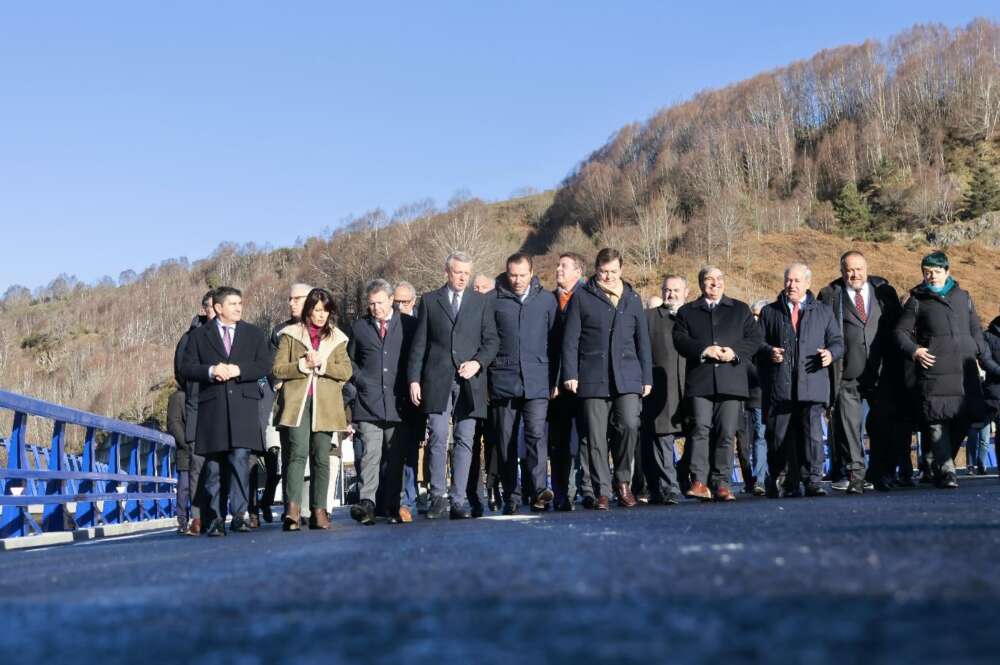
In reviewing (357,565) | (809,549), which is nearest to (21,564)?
(357,565)

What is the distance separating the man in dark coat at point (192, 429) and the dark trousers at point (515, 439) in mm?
2338

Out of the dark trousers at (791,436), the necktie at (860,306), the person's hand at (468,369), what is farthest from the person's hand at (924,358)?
the person's hand at (468,369)

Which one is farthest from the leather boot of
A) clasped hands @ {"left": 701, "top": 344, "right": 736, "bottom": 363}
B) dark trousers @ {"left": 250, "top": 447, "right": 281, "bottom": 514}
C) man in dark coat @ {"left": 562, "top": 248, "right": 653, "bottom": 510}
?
clasped hands @ {"left": 701, "top": 344, "right": 736, "bottom": 363}

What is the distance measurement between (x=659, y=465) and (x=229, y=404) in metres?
3.70

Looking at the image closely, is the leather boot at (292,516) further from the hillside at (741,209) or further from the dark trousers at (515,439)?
the hillside at (741,209)

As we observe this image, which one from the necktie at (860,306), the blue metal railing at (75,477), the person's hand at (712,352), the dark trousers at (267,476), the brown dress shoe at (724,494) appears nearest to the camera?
the blue metal railing at (75,477)

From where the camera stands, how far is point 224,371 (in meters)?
9.39

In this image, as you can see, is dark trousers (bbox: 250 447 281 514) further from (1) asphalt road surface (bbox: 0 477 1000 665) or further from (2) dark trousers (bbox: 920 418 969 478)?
(1) asphalt road surface (bbox: 0 477 1000 665)

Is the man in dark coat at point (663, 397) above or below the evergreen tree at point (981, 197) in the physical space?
below

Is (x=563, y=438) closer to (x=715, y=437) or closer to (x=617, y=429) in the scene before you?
(x=617, y=429)

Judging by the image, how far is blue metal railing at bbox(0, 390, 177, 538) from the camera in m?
9.34

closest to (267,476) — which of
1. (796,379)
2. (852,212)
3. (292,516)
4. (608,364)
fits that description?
(292,516)

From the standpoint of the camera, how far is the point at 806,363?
1062 cm

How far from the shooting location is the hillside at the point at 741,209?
85.8 m
